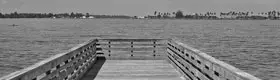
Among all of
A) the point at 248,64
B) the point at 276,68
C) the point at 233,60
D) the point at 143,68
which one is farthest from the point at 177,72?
the point at 233,60

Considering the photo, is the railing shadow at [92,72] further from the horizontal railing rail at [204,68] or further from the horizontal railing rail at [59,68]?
the horizontal railing rail at [204,68]

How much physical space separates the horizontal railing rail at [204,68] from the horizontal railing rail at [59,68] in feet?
8.43

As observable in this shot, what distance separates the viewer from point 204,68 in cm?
752

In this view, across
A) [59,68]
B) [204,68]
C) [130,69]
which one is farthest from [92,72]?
[204,68]

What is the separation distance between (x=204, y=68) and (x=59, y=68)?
2619 millimetres

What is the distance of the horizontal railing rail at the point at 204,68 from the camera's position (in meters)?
5.41

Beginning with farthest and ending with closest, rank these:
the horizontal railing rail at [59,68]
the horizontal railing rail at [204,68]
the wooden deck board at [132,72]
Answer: the wooden deck board at [132,72] → the horizontal railing rail at [204,68] → the horizontal railing rail at [59,68]

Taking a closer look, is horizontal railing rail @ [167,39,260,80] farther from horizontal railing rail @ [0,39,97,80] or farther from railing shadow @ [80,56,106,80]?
horizontal railing rail @ [0,39,97,80]

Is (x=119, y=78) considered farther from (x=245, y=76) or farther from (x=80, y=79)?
(x=245, y=76)

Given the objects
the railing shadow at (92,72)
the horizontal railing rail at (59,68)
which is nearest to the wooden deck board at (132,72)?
the railing shadow at (92,72)

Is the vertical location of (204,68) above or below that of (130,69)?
above

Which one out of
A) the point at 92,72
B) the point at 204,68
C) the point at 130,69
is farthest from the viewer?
the point at 130,69

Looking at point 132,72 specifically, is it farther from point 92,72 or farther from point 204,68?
point 204,68

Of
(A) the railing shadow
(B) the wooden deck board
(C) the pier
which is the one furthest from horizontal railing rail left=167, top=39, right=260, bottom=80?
(A) the railing shadow
